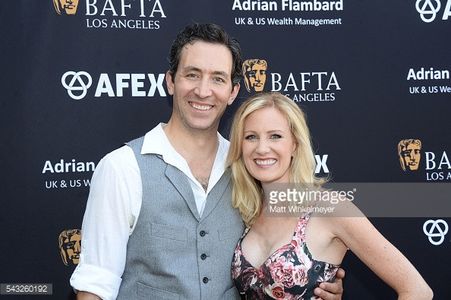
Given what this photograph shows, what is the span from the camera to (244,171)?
2143mm

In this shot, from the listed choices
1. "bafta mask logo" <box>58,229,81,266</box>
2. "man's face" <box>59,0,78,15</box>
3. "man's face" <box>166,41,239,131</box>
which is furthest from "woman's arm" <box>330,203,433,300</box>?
"man's face" <box>59,0,78,15</box>

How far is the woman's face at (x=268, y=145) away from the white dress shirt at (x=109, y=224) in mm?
425

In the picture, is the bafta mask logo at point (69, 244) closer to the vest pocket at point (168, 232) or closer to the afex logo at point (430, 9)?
the vest pocket at point (168, 232)

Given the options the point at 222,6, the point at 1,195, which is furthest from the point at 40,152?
the point at 222,6

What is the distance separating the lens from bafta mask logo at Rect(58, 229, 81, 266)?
291cm

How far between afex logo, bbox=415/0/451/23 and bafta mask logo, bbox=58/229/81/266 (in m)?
2.11

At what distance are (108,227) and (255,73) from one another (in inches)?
55.1

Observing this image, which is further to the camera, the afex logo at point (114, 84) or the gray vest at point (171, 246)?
the afex logo at point (114, 84)

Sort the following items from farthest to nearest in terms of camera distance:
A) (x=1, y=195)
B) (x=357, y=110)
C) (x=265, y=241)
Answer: (x=357, y=110) → (x=1, y=195) → (x=265, y=241)

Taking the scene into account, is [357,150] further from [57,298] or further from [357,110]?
[57,298]

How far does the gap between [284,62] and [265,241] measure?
1223 millimetres

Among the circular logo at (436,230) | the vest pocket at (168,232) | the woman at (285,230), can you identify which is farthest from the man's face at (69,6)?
the circular logo at (436,230)

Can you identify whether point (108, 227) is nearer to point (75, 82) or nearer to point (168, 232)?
point (168, 232)

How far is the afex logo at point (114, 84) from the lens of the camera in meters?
2.88
